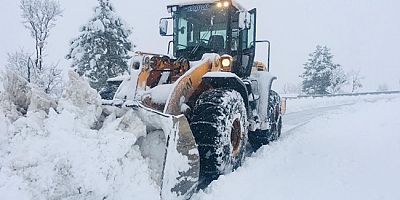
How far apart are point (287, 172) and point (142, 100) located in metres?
2.14

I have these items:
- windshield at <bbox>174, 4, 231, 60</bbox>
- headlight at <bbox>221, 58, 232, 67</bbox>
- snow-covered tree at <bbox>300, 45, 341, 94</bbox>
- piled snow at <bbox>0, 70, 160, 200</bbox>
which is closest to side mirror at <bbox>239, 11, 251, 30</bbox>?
windshield at <bbox>174, 4, 231, 60</bbox>

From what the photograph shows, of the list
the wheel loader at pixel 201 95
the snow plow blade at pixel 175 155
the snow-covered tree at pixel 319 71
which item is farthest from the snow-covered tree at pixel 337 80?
the snow plow blade at pixel 175 155

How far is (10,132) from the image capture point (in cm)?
313

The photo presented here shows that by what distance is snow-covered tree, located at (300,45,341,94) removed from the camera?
44.5 meters

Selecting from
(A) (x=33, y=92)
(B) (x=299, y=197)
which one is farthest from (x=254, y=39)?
(A) (x=33, y=92)

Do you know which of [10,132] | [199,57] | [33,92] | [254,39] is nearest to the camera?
[10,132]

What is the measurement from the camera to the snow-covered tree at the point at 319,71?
44.5 metres

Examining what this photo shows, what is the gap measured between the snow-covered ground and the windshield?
6.93 ft

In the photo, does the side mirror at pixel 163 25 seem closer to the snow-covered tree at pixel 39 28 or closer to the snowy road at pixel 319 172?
the snowy road at pixel 319 172

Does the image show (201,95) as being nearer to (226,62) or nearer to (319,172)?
(226,62)

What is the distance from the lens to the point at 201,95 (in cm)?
522

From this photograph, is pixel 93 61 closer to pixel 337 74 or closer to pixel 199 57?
pixel 199 57

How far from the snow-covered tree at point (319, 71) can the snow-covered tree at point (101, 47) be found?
2838 centimetres

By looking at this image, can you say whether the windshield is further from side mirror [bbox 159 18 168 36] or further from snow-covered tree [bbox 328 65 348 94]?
snow-covered tree [bbox 328 65 348 94]
